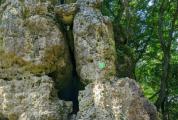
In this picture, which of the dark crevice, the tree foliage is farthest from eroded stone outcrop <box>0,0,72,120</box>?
the tree foliage

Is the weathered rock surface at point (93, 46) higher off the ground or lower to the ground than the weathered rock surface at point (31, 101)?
higher

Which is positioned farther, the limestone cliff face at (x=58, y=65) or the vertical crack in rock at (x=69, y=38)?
the vertical crack in rock at (x=69, y=38)

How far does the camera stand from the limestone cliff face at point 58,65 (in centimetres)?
748

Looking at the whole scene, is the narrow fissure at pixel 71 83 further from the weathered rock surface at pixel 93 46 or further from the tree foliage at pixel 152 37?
the tree foliage at pixel 152 37

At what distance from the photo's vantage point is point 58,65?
28.7ft

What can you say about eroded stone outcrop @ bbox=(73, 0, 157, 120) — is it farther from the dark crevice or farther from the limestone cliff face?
the dark crevice

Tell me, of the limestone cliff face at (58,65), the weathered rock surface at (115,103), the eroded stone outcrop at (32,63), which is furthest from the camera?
the eroded stone outcrop at (32,63)

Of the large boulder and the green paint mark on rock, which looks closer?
the green paint mark on rock

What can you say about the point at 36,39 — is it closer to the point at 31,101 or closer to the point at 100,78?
the point at 31,101

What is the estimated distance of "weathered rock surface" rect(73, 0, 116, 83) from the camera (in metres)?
8.37

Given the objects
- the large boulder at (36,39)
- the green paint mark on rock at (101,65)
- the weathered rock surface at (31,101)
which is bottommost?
the weathered rock surface at (31,101)

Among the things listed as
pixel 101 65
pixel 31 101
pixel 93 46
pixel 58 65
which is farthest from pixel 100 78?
pixel 31 101

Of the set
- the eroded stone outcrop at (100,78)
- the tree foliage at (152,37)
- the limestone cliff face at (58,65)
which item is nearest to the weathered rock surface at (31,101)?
the limestone cliff face at (58,65)

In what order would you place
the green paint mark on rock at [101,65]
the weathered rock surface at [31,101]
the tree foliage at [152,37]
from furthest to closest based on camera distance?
the tree foliage at [152,37]
the green paint mark on rock at [101,65]
the weathered rock surface at [31,101]
